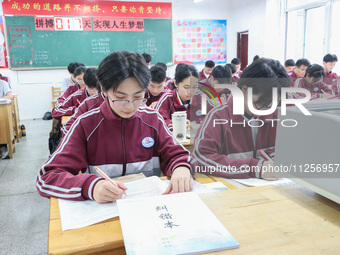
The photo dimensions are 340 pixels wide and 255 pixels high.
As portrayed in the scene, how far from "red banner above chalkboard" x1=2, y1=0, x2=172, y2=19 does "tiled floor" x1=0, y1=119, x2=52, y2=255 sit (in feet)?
9.54

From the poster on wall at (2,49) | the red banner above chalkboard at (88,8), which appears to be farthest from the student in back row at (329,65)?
the poster on wall at (2,49)

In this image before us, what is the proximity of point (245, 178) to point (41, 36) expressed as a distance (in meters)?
5.57

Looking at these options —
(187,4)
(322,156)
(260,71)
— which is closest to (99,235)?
(322,156)

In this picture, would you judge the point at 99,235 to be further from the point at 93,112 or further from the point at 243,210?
the point at 93,112

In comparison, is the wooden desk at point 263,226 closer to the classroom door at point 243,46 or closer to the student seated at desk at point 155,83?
the student seated at desk at point 155,83

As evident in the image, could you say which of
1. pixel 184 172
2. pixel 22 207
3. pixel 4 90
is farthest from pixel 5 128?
pixel 184 172

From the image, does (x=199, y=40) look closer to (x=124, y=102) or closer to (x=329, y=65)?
(x=329, y=65)

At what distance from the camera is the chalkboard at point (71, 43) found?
547 centimetres

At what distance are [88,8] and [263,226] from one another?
235 inches

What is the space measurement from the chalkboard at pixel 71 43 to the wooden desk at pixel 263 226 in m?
5.26

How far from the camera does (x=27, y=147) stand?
158 inches

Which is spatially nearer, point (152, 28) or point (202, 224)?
point (202, 224)

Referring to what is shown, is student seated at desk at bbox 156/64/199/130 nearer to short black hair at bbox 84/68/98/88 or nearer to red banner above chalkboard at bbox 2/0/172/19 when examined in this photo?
short black hair at bbox 84/68/98/88

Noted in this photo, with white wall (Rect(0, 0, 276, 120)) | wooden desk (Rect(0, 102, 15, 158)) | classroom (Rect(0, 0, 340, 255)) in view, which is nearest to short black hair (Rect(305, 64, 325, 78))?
classroom (Rect(0, 0, 340, 255))
